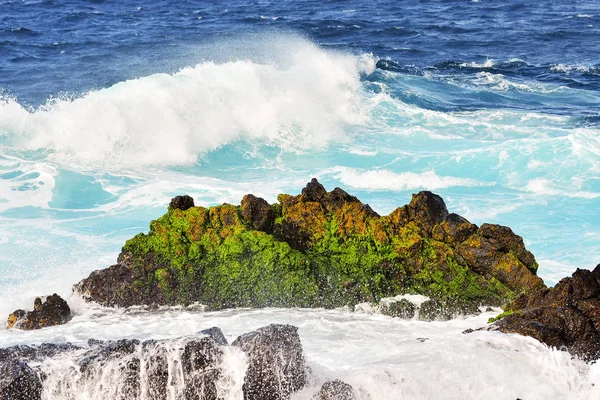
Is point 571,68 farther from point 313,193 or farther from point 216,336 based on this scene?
point 216,336

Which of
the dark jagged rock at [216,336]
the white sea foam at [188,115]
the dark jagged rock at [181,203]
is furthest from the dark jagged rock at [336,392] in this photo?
the white sea foam at [188,115]

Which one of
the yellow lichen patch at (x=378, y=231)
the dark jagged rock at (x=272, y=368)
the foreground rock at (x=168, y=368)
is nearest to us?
the foreground rock at (x=168, y=368)

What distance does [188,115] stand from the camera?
21.3 metres

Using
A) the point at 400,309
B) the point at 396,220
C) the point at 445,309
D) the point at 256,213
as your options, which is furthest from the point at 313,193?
the point at 445,309

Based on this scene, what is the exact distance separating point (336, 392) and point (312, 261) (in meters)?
3.49

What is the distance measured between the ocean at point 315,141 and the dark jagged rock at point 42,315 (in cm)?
20

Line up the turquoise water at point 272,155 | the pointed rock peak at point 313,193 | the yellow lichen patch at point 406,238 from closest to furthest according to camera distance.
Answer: the yellow lichen patch at point 406,238, the pointed rock peak at point 313,193, the turquoise water at point 272,155

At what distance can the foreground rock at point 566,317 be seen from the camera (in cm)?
834

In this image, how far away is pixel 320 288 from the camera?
10.5m

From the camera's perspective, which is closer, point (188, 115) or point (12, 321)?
point (12, 321)

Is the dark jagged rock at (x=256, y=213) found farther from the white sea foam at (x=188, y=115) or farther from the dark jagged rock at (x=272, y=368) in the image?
the white sea foam at (x=188, y=115)

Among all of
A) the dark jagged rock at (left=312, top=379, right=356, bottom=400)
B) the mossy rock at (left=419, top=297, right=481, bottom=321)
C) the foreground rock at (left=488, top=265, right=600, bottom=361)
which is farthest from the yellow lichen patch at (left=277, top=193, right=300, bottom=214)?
the dark jagged rock at (left=312, top=379, right=356, bottom=400)

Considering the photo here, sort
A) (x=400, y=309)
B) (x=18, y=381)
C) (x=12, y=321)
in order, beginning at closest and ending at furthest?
(x=18, y=381) < (x=12, y=321) < (x=400, y=309)

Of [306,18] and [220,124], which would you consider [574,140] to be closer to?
[220,124]
